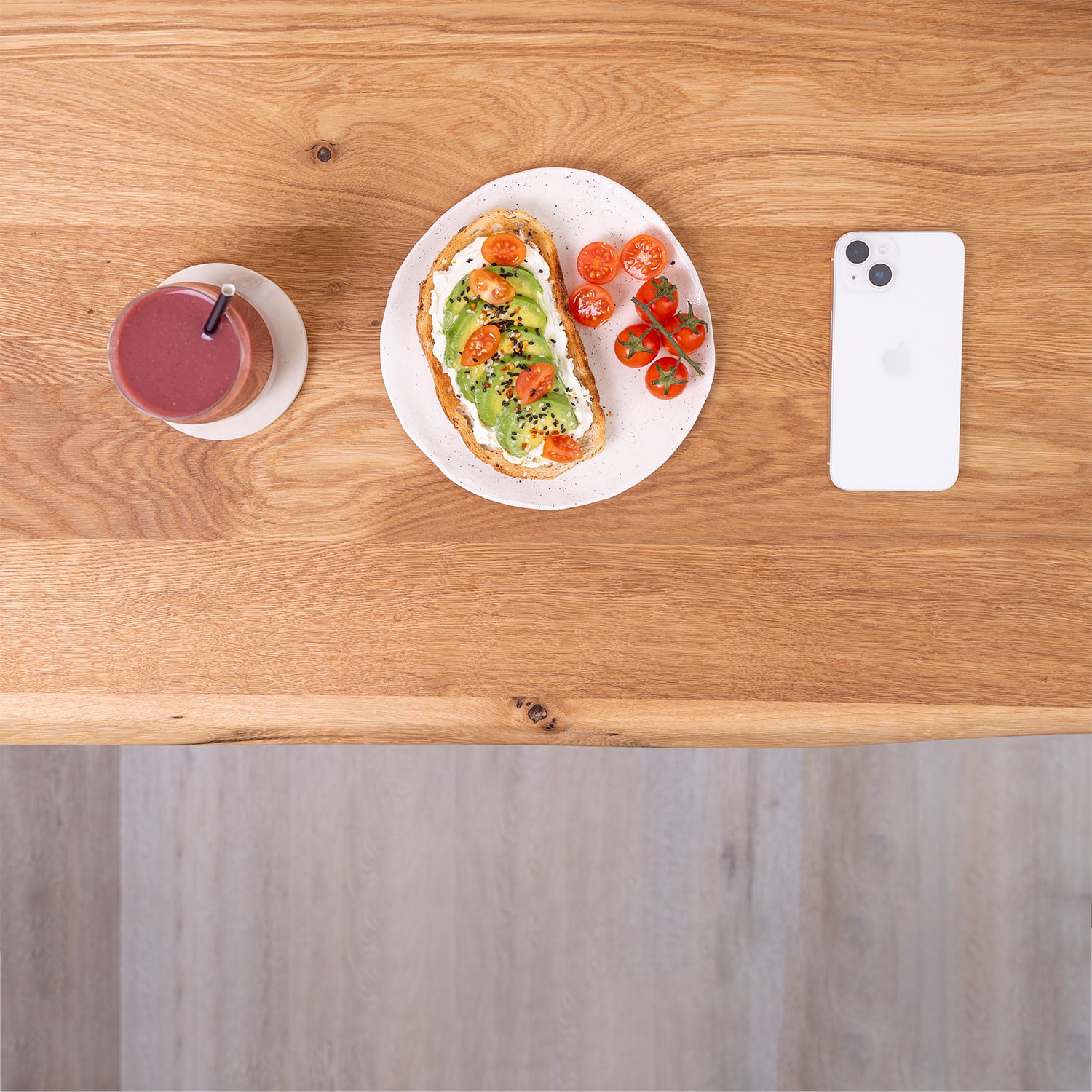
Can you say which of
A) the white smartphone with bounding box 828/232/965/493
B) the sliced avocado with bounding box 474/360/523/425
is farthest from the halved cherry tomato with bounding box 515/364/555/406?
the white smartphone with bounding box 828/232/965/493

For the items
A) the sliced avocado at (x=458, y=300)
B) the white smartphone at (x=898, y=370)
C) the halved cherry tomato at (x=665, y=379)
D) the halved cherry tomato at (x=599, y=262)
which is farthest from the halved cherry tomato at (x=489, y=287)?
the white smartphone at (x=898, y=370)

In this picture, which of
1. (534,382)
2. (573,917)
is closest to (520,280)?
(534,382)

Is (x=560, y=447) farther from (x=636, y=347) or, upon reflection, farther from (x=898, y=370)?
(x=898, y=370)

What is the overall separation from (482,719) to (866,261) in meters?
0.87

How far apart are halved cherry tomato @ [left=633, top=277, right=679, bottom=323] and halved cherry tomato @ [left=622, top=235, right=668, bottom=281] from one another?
1 cm

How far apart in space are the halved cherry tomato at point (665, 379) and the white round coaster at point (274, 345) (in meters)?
0.50

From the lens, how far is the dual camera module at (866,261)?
118 centimetres

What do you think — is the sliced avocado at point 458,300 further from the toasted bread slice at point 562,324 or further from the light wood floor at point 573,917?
the light wood floor at point 573,917

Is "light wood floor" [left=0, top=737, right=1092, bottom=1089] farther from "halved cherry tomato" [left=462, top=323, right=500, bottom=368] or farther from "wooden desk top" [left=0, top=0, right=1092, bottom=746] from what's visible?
"halved cherry tomato" [left=462, top=323, right=500, bottom=368]

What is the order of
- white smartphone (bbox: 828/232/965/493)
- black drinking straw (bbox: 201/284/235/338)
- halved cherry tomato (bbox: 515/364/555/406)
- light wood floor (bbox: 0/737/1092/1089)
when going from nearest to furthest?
black drinking straw (bbox: 201/284/235/338)
halved cherry tomato (bbox: 515/364/555/406)
white smartphone (bbox: 828/232/965/493)
light wood floor (bbox: 0/737/1092/1089)

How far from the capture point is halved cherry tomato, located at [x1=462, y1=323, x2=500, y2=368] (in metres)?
1.09

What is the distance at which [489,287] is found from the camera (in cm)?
109

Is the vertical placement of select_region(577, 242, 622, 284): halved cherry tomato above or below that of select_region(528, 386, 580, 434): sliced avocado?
above

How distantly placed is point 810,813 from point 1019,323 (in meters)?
1.02
